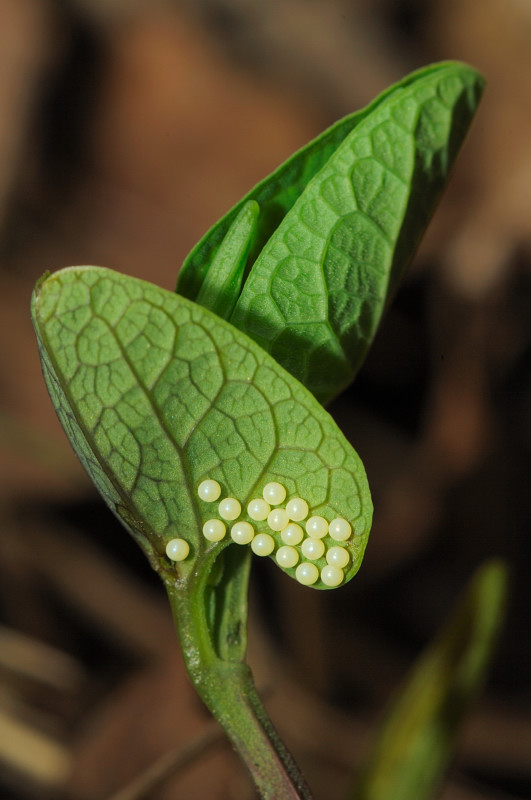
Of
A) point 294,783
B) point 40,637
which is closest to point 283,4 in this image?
point 40,637

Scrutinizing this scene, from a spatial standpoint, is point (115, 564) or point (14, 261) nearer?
point (115, 564)

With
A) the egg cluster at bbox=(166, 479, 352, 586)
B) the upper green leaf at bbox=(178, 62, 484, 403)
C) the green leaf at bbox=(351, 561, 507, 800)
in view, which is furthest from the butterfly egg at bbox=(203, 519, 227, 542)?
the green leaf at bbox=(351, 561, 507, 800)

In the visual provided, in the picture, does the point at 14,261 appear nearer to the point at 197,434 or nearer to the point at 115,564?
the point at 115,564

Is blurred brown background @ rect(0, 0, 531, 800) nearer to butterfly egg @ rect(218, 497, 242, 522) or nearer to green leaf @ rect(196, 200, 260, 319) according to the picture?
butterfly egg @ rect(218, 497, 242, 522)

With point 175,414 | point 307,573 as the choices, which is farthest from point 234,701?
point 175,414

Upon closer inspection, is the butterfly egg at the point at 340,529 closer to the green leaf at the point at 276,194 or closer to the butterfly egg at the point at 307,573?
the butterfly egg at the point at 307,573

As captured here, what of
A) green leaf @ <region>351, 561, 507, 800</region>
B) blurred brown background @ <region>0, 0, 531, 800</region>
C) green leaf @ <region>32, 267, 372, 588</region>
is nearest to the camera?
green leaf @ <region>32, 267, 372, 588</region>
